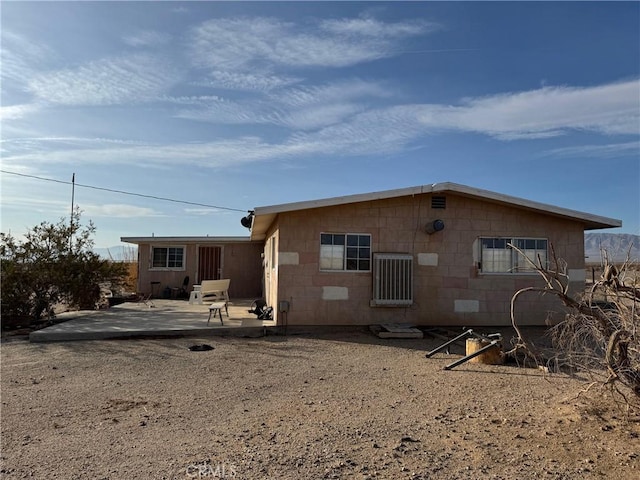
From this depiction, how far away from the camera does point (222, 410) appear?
4.78 m

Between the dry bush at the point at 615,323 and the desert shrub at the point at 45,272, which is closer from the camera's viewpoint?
the dry bush at the point at 615,323

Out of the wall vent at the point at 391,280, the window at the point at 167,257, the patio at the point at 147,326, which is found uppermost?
the window at the point at 167,257

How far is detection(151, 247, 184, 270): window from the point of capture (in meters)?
18.3

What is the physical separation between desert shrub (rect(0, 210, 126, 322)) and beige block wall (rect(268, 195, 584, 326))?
19.5 ft

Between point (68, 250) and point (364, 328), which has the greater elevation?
point (68, 250)

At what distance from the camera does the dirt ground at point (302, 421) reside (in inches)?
135

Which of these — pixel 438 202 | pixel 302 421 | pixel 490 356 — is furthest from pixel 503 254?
pixel 302 421

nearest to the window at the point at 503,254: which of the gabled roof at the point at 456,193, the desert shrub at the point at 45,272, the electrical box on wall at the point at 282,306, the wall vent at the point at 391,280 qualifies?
the gabled roof at the point at 456,193

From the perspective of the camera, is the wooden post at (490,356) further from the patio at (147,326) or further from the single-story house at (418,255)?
the patio at (147,326)

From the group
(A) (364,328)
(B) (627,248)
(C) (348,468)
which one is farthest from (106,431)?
(A) (364,328)

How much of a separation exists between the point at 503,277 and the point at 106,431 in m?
8.64

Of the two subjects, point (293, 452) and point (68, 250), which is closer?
point (293, 452)

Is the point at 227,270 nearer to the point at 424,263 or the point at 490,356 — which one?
the point at 424,263

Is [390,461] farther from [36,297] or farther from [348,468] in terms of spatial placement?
[36,297]
